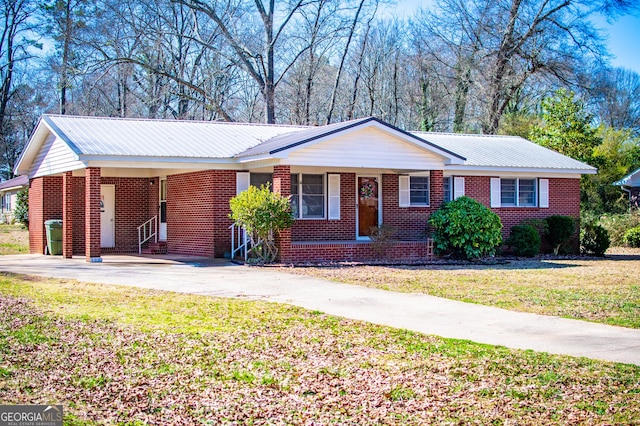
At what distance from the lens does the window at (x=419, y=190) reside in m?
23.9

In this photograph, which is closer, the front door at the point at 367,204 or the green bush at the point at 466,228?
the green bush at the point at 466,228

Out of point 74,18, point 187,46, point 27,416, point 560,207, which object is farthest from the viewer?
point 187,46

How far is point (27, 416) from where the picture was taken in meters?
5.85

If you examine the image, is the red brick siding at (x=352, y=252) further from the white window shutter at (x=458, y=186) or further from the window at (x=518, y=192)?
the window at (x=518, y=192)

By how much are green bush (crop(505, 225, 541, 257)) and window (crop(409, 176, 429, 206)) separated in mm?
3024

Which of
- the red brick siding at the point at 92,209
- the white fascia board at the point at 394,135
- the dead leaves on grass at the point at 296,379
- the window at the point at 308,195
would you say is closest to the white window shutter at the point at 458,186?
the white fascia board at the point at 394,135

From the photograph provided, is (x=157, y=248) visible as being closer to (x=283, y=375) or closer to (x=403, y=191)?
(x=403, y=191)

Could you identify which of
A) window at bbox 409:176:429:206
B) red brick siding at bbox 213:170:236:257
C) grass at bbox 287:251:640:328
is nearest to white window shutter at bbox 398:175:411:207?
window at bbox 409:176:429:206

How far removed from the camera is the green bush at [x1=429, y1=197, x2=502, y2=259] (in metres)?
20.7

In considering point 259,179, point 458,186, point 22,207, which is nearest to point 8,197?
point 22,207

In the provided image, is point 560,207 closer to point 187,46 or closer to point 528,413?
point 528,413

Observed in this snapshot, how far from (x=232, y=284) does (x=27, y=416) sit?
8765 mm

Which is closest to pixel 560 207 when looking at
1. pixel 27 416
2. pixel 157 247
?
pixel 157 247

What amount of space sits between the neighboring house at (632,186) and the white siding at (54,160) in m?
24.1
